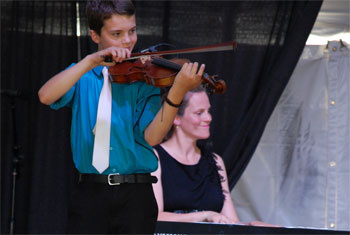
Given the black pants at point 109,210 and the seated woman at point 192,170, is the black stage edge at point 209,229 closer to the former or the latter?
the seated woman at point 192,170

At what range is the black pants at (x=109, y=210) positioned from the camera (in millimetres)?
1866

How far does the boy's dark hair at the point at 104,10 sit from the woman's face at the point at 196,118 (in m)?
1.31

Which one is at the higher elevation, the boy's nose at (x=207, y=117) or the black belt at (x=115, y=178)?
the boy's nose at (x=207, y=117)

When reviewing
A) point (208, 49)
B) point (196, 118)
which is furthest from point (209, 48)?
point (196, 118)

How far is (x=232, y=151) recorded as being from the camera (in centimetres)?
361

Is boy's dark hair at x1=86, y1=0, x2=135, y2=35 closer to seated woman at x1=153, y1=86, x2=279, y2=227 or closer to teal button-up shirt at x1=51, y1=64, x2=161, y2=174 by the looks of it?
teal button-up shirt at x1=51, y1=64, x2=161, y2=174

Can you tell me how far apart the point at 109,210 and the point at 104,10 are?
0.72 meters

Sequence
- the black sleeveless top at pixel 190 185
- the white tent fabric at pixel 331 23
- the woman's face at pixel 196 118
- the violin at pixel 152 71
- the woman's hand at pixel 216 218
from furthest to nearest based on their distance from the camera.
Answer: the white tent fabric at pixel 331 23, the woman's face at pixel 196 118, the black sleeveless top at pixel 190 185, the woman's hand at pixel 216 218, the violin at pixel 152 71

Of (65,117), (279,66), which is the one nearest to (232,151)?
(279,66)

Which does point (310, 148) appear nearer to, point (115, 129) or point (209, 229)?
point (209, 229)

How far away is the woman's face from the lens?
131 inches

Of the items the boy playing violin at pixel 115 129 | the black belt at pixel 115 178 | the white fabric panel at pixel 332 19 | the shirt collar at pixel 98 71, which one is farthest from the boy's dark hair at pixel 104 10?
the white fabric panel at pixel 332 19

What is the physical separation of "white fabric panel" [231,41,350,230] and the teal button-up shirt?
172cm

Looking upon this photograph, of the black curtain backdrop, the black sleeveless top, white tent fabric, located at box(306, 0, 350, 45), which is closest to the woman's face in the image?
the black sleeveless top
